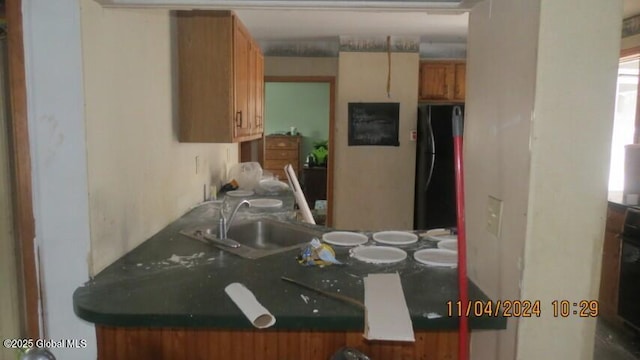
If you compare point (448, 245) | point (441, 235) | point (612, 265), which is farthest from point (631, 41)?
point (448, 245)

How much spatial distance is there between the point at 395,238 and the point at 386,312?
2.66ft

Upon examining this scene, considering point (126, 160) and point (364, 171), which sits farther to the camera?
point (364, 171)

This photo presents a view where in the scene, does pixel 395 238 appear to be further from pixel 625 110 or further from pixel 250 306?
pixel 625 110

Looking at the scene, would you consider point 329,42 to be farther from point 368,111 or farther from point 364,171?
point 364,171

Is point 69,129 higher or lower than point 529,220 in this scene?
higher

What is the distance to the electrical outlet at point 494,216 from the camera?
51.0 inches

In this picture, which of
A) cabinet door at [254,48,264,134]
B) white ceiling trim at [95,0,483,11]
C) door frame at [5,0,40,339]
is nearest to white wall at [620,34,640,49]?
white ceiling trim at [95,0,483,11]

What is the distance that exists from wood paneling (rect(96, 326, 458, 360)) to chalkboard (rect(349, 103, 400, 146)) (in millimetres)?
3576

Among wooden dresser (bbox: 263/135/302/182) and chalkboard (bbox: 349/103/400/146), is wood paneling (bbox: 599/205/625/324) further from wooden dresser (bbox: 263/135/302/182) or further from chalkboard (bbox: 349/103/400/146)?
wooden dresser (bbox: 263/135/302/182)

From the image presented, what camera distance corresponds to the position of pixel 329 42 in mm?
5051

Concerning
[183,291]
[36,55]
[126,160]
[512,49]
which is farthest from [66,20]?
[512,49]

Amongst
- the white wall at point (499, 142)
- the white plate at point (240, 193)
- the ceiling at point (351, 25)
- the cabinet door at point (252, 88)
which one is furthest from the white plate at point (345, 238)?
the ceiling at point (351, 25)

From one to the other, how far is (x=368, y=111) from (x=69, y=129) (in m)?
3.68

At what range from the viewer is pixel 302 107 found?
821 centimetres
